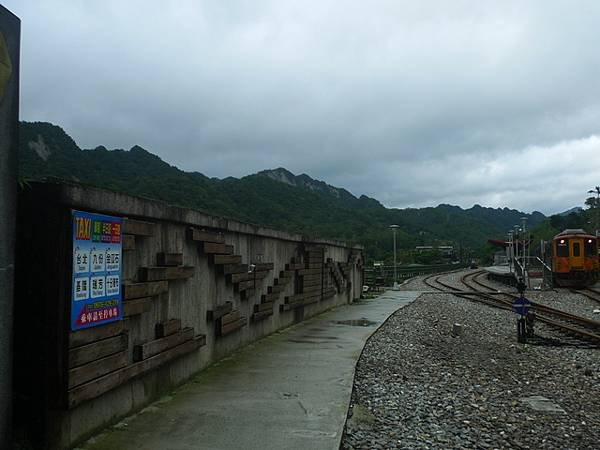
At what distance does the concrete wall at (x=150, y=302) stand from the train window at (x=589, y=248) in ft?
84.6

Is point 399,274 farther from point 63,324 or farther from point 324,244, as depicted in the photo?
point 63,324

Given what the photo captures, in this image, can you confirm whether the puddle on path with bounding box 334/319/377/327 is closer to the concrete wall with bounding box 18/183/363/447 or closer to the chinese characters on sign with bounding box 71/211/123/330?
the concrete wall with bounding box 18/183/363/447

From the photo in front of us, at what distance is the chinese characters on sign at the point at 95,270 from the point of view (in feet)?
14.7

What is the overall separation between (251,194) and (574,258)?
1183 inches

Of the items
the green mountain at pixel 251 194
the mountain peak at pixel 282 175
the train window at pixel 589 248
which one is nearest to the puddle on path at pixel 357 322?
the green mountain at pixel 251 194

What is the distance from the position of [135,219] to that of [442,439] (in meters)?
3.49

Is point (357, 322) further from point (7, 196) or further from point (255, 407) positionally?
point (7, 196)

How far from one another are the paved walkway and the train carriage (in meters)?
25.8

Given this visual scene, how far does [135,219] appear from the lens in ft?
18.2

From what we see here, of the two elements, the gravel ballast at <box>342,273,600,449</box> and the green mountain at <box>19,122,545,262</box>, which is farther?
the green mountain at <box>19,122,545,262</box>

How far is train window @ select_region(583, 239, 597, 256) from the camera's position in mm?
31883

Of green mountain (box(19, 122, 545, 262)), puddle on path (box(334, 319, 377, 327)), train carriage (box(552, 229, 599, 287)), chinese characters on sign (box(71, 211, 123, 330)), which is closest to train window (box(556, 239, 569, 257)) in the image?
train carriage (box(552, 229, 599, 287))

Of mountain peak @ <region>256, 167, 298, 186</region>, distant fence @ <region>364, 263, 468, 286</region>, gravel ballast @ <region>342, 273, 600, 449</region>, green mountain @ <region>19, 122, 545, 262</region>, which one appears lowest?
gravel ballast @ <region>342, 273, 600, 449</region>

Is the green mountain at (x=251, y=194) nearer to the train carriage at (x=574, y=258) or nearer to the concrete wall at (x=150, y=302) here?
the concrete wall at (x=150, y=302)
